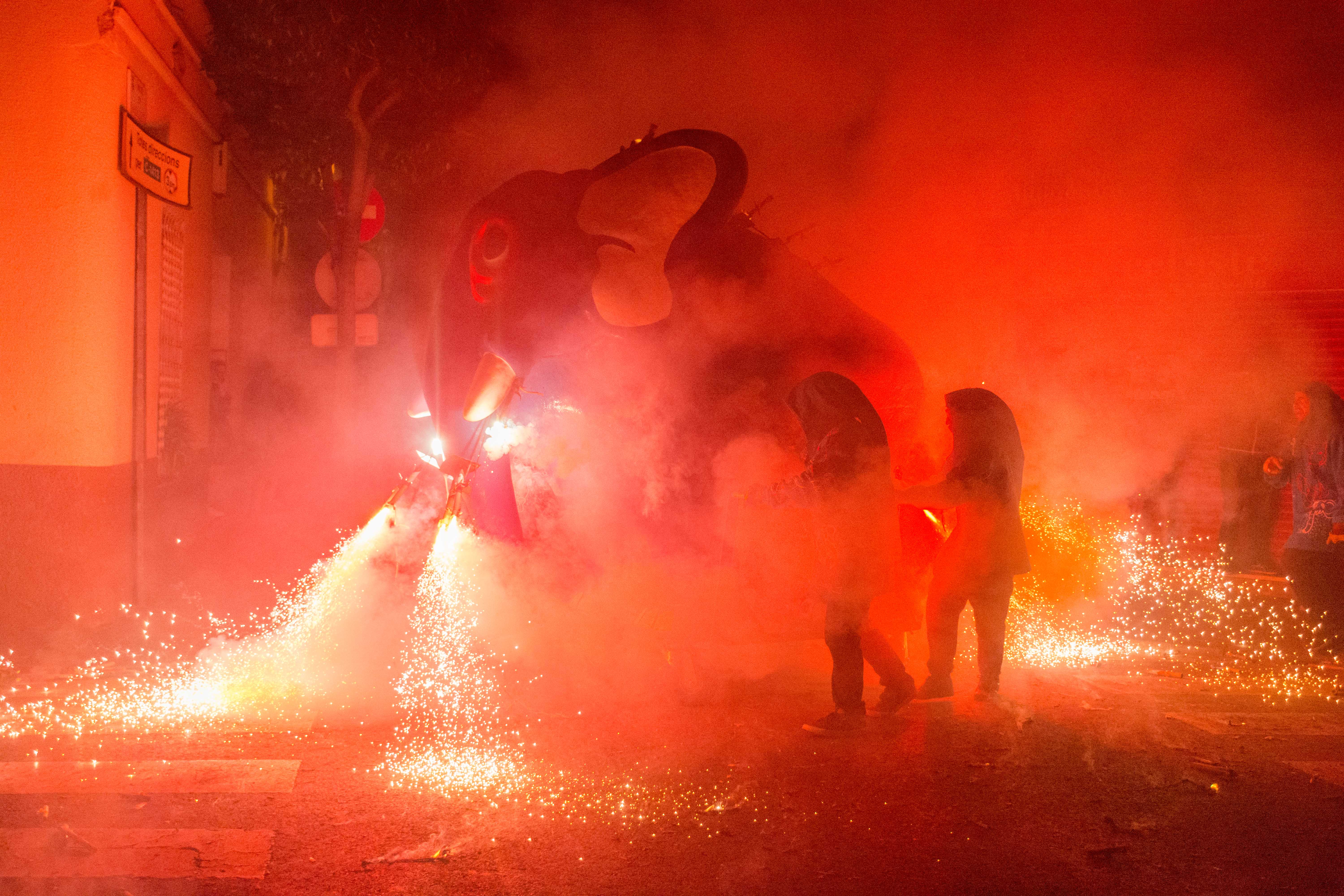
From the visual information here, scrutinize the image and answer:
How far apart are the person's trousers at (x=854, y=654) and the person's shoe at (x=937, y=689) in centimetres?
29

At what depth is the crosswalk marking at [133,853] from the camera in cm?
273

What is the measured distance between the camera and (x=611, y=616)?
213 inches

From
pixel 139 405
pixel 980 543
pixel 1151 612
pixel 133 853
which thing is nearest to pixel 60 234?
pixel 139 405

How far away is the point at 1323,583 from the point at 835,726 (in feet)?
12.5

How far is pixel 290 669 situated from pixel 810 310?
3294mm

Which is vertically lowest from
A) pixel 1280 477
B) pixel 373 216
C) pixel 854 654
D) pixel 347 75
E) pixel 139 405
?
pixel 854 654

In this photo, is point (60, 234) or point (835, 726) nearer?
point (835, 726)

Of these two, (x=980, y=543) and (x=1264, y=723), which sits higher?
(x=980, y=543)

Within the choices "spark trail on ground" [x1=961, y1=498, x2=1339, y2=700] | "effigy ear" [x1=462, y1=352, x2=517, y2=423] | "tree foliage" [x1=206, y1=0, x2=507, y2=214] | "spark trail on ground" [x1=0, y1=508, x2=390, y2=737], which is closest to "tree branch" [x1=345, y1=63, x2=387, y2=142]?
"tree foliage" [x1=206, y1=0, x2=507, y2=214]

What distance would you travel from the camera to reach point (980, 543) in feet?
15.1

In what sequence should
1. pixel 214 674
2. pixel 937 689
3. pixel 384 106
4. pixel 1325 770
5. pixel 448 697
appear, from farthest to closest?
pixel 384 106 < pixel 214 674 < pixel 937 689 < pixel 448 697 < pixel 1325 770

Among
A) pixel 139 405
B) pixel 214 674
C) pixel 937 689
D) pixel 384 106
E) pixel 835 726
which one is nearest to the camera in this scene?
pixel 835 726

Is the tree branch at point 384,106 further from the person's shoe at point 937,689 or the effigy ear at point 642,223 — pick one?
the person's shoe at point 937,689

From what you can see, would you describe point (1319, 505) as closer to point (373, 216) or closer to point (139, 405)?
point (139, 405)
